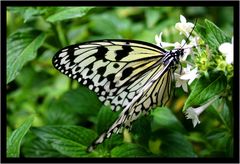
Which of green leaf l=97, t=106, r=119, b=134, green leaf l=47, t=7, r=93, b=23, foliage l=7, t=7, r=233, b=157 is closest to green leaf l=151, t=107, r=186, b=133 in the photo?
foliage l=7, t=7, r=233, b=157

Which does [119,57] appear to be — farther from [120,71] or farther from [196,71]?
[196,71]

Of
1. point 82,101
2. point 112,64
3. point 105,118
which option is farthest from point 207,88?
point 82,101

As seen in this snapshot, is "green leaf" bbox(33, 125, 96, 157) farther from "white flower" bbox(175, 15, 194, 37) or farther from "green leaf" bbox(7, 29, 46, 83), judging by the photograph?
"white flower" bbox(175, 15, 194, 37)

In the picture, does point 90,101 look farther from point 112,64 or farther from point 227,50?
point 227,50

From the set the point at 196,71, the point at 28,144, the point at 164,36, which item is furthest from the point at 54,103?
the point at 196,71

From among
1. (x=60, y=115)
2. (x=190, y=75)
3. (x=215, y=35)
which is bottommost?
(x=60, y=115)

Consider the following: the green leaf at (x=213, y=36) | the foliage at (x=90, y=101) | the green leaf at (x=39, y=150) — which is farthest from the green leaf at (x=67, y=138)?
the green leaf at (x=213, y=36)
